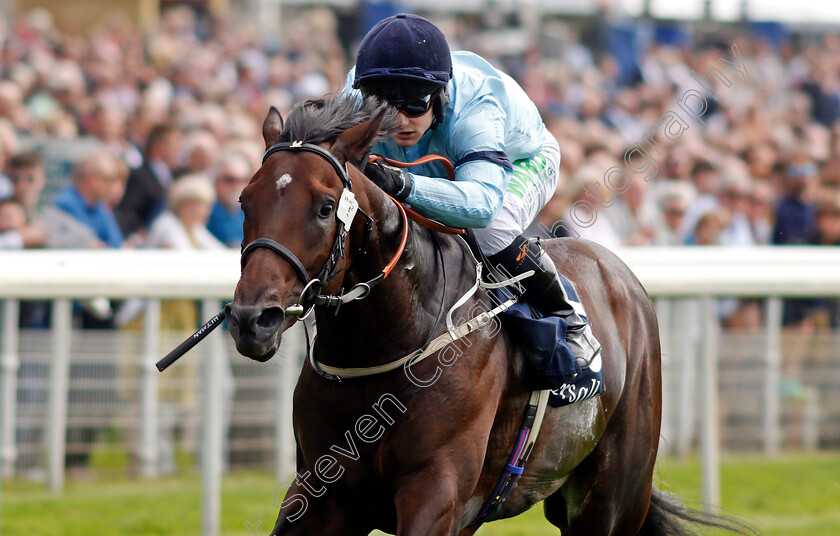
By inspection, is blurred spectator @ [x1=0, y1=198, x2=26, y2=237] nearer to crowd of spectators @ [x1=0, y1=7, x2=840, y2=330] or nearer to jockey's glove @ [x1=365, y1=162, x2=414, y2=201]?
crowd of spectators @ [x1=0, y1=7, x2=840, y2=330]

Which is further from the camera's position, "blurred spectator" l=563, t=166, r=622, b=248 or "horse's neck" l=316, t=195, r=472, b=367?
"blurred spectator" l=563, t=166, r=622, b=248

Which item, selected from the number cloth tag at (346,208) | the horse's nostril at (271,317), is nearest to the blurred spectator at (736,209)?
the number cloth tag at (346,208)

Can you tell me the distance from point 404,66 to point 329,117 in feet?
1.28

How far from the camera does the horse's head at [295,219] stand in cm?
246

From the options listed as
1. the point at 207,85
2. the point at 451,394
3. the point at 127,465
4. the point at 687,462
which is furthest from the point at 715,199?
the point at 451,394

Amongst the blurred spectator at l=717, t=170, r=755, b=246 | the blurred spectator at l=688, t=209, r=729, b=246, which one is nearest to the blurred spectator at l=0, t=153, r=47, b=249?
the blurred spectator at l=688, t=209, r=729, b=246

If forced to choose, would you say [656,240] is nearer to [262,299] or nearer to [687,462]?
[687,462]

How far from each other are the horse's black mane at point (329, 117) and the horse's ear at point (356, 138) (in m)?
0.02

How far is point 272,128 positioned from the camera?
2869 mm

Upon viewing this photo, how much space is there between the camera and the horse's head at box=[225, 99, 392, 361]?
2.46 m

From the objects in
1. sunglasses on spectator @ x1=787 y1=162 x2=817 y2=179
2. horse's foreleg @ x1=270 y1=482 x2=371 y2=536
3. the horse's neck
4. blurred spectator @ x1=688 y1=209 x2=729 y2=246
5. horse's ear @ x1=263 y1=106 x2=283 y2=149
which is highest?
horse's ear @ x1=263 y1=106 x2=283 y2=149

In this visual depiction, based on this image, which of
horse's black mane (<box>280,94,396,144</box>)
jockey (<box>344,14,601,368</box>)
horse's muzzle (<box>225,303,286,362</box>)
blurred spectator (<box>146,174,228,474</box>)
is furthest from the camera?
blurred spectator (<box>146,174,228,474</box>)

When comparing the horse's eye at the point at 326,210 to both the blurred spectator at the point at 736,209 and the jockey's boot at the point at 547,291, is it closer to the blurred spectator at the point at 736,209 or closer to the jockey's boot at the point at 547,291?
the jockey's boot at the point at 547,291

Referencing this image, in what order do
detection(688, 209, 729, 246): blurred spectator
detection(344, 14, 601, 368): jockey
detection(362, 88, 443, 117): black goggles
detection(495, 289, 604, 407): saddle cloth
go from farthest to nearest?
detection(688, 209, 729, 246): blurred spectator
detection(495, 289, 604, 407): saddle cloth
detection(362, 88, 443, 117): black goggles
detection(344, 14, 601, 368): jockey
